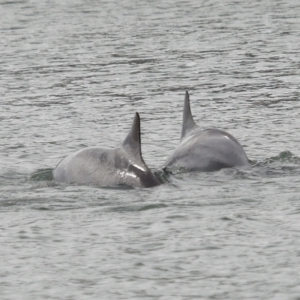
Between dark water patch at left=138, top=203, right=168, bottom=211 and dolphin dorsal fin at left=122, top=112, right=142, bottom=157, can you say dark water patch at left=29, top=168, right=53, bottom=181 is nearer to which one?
dolphin dorsal fin at left=122, top=112, right=142, bottom=157

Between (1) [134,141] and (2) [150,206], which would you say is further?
(1) [134,141]

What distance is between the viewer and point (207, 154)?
12.5 m

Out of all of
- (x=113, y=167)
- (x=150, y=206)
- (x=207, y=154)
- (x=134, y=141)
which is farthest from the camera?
(x=207, y=154)

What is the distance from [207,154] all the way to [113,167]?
1584mm

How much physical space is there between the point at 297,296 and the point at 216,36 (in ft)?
81.2

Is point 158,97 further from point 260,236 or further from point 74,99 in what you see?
point 260,236

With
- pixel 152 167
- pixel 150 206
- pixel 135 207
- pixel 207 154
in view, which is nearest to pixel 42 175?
pixel 152 167

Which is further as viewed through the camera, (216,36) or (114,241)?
(216,36)

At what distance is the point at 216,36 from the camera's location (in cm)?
3206

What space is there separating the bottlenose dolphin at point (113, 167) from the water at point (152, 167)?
19cm

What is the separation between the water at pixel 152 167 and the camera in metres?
8.48

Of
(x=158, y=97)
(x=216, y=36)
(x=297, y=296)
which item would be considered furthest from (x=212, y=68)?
(x=297, y=296)

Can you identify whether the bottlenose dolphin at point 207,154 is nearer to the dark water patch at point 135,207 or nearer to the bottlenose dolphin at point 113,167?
the bottlenose dolphin at point 113,167

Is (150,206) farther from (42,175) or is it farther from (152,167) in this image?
(152,167)
